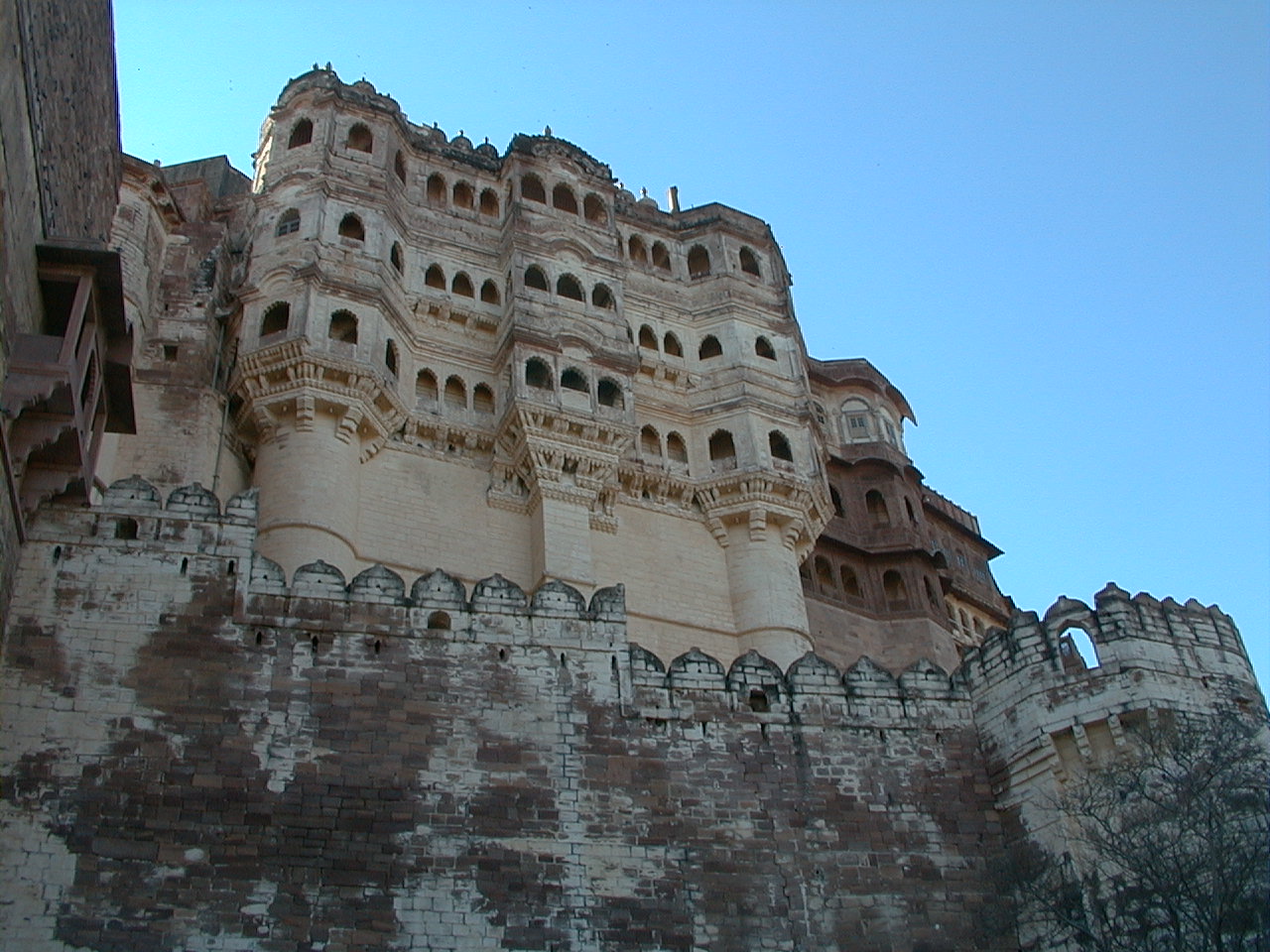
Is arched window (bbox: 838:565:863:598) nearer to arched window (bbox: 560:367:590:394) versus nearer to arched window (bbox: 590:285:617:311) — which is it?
arched window (bbox: 590:285:617:311)

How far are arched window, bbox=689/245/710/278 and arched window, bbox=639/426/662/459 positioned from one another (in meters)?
5.70

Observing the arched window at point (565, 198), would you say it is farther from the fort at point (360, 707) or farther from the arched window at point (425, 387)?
the fort at point (360, 707)

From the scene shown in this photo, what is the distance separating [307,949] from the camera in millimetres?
13898

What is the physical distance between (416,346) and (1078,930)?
59.8 ft

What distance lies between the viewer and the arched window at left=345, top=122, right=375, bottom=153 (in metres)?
30.0

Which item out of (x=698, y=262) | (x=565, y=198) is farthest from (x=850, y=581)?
(x=565, y=198)

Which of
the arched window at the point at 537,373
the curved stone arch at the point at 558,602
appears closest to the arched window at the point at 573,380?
the arched window at the point at 537,373

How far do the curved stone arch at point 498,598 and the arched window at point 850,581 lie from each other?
63.6 feet

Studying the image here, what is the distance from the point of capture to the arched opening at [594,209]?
32.5 metres

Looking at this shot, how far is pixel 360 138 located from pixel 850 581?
16.9 metres

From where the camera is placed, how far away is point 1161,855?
1456cm

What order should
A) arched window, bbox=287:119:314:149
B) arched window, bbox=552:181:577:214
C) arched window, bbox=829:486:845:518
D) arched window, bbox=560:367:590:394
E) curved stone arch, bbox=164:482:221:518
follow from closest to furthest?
1. curved stone arch, bbox=164:482:221:518
2. arched window, bbox=560:367:590:394
3. arched window, bbox=287:119:314:149
4. arched window, bbox=552:181:577:214
5. arched window, bbox=829:486:845:518

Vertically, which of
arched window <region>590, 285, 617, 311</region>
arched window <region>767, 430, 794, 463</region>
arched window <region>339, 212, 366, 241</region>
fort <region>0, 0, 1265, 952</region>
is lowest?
fort <region>0, 0, 1265, 952</region>

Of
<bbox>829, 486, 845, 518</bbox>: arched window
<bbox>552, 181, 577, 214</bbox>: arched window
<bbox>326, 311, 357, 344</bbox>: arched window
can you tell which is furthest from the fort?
<bbox>829, 486, 845, 518</bbox>: arched window
